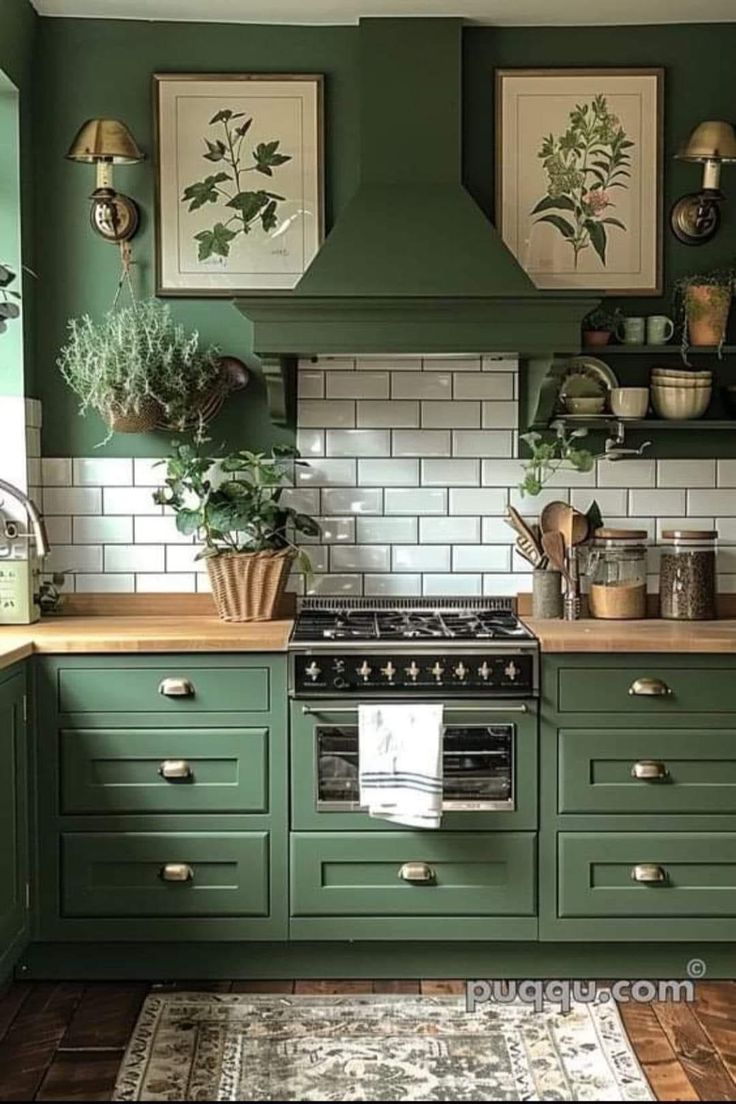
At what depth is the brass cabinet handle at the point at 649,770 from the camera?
356 centimetres

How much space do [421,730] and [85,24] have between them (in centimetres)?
233

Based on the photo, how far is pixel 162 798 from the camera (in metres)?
3.58

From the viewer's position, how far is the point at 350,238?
3803 mm

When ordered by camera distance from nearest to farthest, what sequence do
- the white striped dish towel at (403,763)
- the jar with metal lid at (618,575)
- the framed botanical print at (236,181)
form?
the white striped dish towel at (403,763) → the jar with metal lid at (618,575) → the framed botanical print at (236,181)

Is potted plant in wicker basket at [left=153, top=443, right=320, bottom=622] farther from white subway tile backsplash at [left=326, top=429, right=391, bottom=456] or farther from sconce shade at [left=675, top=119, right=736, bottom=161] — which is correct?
sconce shade at [left=675, top=119, right=736, bottom=161]

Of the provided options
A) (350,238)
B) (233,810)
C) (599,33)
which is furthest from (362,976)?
(599,33)

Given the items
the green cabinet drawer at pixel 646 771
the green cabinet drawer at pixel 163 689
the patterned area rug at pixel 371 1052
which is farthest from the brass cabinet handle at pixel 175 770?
the green cabinet drawer at pixel 646 771

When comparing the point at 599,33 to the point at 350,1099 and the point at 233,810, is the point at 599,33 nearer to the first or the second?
the point at 233,810

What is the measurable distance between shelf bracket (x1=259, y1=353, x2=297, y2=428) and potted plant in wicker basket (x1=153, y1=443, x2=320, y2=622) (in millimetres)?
107

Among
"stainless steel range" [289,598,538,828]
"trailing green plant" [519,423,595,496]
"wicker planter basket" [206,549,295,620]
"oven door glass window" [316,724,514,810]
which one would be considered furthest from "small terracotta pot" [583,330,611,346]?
"oven door glass window" [316,724,514,810]

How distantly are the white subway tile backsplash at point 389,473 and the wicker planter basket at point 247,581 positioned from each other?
1.33 feet

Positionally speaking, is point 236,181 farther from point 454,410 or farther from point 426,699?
point 426,699

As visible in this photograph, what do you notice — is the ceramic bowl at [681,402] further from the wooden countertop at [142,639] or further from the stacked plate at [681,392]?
the wooden countertop at [142,639]

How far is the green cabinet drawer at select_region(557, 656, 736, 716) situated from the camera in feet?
11.7
